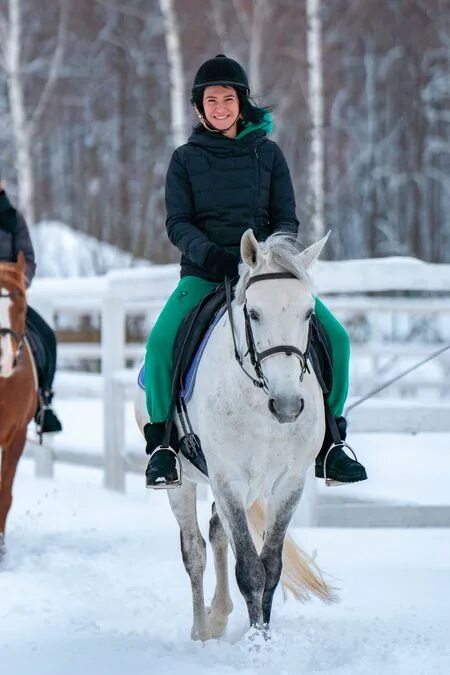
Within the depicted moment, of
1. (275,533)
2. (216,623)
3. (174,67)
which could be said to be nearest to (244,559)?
(275,533)

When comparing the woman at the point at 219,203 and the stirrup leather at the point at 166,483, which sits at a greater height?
the woman at the point at 219,203

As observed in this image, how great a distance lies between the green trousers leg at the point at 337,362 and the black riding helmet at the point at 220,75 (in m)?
1.10

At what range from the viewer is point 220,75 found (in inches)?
204

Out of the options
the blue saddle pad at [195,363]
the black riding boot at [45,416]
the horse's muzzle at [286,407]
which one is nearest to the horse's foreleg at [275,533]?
the blue saddle pad at [195,363]

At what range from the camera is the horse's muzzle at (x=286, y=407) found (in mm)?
4023

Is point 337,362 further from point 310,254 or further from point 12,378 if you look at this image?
point 12,378

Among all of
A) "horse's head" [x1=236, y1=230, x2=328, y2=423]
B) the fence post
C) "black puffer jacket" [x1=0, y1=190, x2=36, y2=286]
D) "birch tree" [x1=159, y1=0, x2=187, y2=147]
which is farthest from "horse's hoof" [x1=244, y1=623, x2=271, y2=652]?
"birch tree" [x1=159, y1=0, x2=187, y2=147]

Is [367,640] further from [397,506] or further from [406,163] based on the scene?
[406,163]

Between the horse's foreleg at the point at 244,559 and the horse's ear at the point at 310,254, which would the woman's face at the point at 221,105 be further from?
the horse's foreleg at the point at 244,559

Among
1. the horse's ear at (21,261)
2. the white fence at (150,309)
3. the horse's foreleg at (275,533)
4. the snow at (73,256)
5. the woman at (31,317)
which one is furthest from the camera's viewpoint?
the snow at (73,256)

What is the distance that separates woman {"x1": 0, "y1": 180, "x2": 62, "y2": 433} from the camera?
303 inches

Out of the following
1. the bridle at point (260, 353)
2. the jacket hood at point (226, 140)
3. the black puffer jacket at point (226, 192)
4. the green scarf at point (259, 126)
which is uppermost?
the green scarf at point (259, 126)

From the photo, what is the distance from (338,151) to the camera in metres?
32.0

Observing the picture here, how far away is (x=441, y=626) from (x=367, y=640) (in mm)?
478
